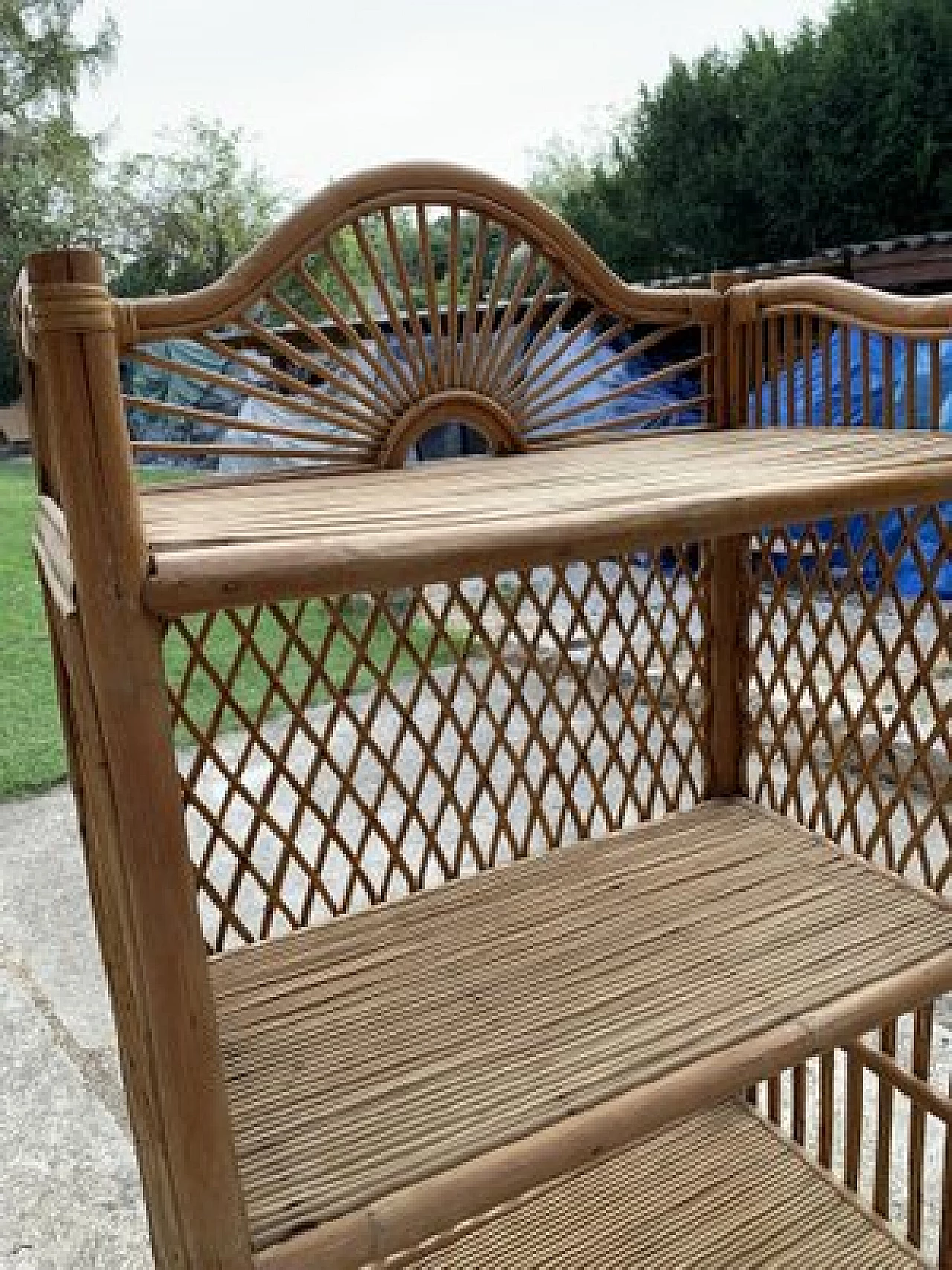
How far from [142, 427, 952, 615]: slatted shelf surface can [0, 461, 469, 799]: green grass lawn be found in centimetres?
149

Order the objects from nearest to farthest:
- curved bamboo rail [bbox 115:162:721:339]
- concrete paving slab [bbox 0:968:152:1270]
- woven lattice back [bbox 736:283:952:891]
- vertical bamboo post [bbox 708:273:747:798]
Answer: curved bamboo rail [bbox 115:162:721:339]
woven lattice back [bbox 736:283:952:891]
vertical bamboo post [bbox 708:273:747:798]
concrete paving slab [bbox 0:968:152:1270]

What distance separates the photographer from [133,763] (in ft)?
1.75

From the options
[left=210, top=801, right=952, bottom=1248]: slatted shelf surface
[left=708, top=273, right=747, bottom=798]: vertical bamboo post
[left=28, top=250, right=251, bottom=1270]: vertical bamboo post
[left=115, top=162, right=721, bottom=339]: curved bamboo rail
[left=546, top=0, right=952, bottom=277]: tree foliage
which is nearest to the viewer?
[left=28, top=250, right=251, bottom=1270]: vertical bamboo post

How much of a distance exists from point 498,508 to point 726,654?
66 centimetres

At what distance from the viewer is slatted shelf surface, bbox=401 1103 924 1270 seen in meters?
1.14

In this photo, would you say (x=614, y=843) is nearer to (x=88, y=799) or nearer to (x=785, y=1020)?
(x=785, y=1020)

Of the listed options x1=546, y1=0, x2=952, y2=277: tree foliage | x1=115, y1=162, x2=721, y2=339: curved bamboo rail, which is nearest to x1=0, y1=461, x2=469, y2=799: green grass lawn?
x1=115, y1=162, x2=721, y2=339: curved bamboo rail

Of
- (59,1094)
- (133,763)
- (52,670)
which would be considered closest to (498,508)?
(133,763)

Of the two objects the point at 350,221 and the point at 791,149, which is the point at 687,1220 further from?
the point at 791,149

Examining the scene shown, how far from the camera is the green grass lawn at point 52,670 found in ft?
9.44

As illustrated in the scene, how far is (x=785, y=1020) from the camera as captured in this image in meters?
0.84

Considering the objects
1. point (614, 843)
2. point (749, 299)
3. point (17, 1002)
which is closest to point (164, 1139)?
point (614, 843)

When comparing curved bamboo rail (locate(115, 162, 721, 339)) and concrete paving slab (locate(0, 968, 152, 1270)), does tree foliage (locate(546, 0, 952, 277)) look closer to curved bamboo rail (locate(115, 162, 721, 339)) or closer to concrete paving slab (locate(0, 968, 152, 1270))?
curved bamboo rail (locate(115, 162, 721, 339))

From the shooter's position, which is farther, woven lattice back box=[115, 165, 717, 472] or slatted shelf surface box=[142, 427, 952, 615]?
woven lattice back box=[115, 165, 717, 472]
